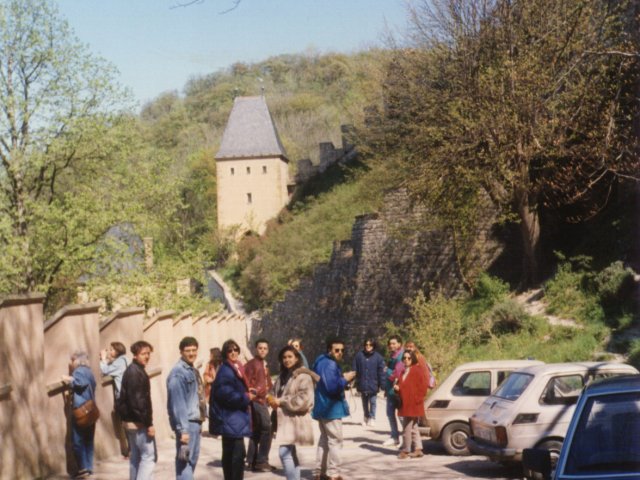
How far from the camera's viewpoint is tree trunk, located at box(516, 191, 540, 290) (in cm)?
2714

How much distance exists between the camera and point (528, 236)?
2778 centimetres

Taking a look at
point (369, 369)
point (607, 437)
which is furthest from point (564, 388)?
point (607, 437)

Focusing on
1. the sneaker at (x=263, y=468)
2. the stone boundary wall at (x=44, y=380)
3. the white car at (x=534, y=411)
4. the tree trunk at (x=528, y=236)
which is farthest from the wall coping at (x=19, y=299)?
the tree trunk at (x=528, y=236)

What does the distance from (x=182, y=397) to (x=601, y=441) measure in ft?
17.9

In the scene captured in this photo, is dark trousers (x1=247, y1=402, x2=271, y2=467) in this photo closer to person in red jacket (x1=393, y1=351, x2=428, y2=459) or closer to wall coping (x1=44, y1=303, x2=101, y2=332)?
person in red jacket (x1=393, y1=351, x2=428, y2=459)

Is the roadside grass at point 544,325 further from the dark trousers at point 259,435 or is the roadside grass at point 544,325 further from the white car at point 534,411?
the dark trousers at point 259,435

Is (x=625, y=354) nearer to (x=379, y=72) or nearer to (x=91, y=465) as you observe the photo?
(x=91, y=465)

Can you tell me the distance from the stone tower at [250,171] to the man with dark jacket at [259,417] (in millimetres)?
64509

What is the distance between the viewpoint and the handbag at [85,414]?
1245 centimetres

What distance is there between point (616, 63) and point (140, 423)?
19192 mm

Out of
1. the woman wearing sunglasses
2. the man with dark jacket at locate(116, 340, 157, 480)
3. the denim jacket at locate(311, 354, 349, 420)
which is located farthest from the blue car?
the denim jacket at locate(311, 354, 349, 420)

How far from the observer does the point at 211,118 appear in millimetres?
133250

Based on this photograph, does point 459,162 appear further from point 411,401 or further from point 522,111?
point 411,401

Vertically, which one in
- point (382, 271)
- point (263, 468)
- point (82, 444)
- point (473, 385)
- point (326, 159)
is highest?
point (326, 159)
